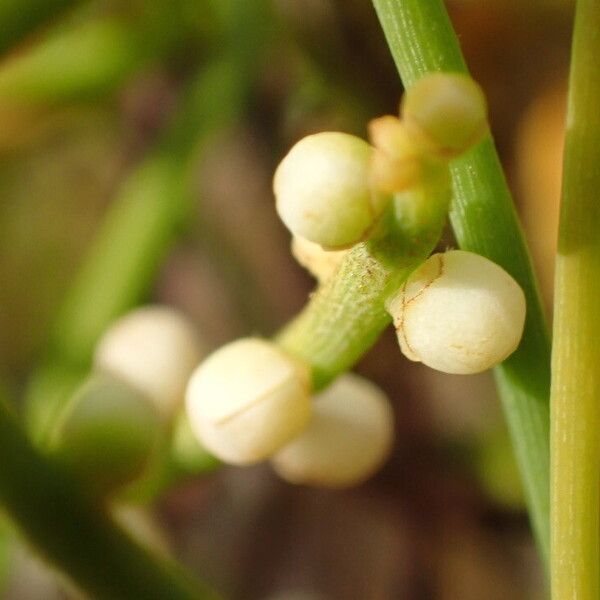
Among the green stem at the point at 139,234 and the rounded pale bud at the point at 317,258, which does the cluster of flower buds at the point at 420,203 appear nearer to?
the rounded pale bud at the point at 317,258

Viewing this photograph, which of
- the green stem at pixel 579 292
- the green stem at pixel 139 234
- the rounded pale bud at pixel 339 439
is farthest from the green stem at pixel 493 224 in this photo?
the green stem at pixel 139 234

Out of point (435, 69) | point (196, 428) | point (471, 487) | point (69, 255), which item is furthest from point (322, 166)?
point (69, 255)

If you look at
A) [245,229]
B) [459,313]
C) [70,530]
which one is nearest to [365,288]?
[459,313]

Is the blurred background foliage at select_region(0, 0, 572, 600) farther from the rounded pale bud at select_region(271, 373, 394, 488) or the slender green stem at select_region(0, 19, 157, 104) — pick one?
the rounded pale bud at select_region(271, 373, 394, 488)

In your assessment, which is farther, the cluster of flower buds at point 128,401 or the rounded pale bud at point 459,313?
the cluster of flower buds at point 128,401

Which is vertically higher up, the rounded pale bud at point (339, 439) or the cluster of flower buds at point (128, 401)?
the cluster of flower buds at point (128, 401)

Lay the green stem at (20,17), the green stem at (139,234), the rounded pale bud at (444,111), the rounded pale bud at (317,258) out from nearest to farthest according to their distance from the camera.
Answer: the rounded pale bud at (444,111) → the rounded pale bud at (317,258) → the green stem at (20,17) → the green stem at (139,234)
